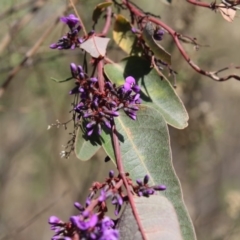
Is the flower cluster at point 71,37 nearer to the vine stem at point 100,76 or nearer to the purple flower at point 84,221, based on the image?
the vine stem at point 100,76

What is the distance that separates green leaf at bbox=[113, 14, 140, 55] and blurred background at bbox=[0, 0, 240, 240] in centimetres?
60

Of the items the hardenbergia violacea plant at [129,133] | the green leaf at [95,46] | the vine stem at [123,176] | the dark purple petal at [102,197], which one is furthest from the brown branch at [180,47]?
the dark purple petal at [102,197]

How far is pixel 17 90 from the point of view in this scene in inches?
155

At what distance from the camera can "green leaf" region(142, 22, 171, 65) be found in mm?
979

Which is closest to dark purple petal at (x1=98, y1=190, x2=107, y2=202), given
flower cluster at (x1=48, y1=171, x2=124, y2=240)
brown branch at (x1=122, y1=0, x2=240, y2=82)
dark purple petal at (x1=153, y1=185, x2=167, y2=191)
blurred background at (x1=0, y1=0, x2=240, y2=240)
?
flower cluster at (x1=48, y1=171, x2=124, y2=240)

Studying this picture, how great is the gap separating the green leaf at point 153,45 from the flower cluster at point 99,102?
15cm

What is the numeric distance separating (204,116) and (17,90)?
1.89m

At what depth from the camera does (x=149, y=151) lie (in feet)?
2.98

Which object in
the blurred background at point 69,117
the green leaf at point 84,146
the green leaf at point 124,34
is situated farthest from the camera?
the blurred background at point 69,117

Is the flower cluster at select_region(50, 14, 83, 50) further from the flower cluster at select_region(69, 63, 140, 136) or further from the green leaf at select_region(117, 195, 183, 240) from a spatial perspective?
the green leaf at select_region(117, 195, 183, 240)

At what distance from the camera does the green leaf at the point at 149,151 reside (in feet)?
2.83

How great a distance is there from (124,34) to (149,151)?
1.13 feet

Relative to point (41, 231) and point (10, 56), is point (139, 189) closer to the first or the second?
point (10, 56)

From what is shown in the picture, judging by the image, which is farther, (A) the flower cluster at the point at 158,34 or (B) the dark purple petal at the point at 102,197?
(A) the flower cluster at the point at 158,34
